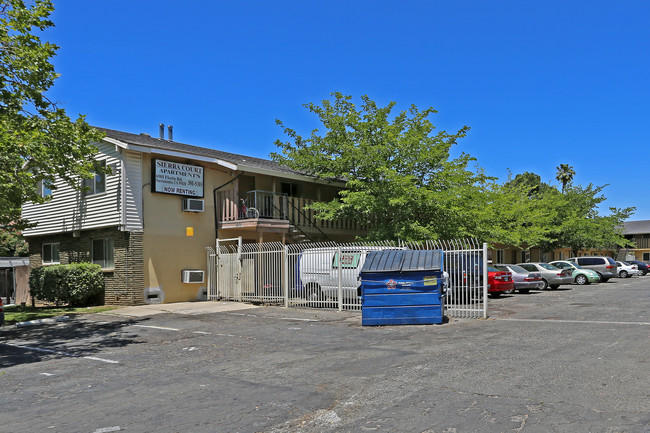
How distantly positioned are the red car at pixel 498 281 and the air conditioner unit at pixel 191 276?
1108 cm

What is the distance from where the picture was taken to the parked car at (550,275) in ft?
88.3

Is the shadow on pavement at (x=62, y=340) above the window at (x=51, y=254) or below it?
below

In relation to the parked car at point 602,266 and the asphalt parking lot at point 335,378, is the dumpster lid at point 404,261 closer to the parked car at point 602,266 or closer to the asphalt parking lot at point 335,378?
the asphalt parking lot at point 335,378

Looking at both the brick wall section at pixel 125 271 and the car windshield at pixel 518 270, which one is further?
the car windshield at pixel 518 270

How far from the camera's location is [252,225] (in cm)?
1948

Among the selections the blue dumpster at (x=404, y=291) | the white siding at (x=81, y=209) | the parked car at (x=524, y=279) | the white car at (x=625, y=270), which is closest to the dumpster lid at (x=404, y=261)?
the blue dumpster at (x=404, y=291)

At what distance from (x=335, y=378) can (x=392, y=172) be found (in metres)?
12.9

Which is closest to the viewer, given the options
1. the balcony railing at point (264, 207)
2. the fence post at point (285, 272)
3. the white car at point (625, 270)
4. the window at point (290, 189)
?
the fence post at point (285, 272)

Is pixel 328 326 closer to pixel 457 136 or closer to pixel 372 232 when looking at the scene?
pixel 372 232

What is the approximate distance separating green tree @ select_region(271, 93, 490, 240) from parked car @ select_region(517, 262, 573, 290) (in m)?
6.85

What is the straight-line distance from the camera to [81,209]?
65.7 feet

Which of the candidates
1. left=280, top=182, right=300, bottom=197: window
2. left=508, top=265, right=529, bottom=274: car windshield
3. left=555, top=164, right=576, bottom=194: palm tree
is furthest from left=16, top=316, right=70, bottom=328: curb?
left=555, top=164, right=576, bottom=194: palm tree

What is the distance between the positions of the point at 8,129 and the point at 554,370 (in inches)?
433

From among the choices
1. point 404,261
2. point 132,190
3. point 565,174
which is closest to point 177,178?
point 132,190
